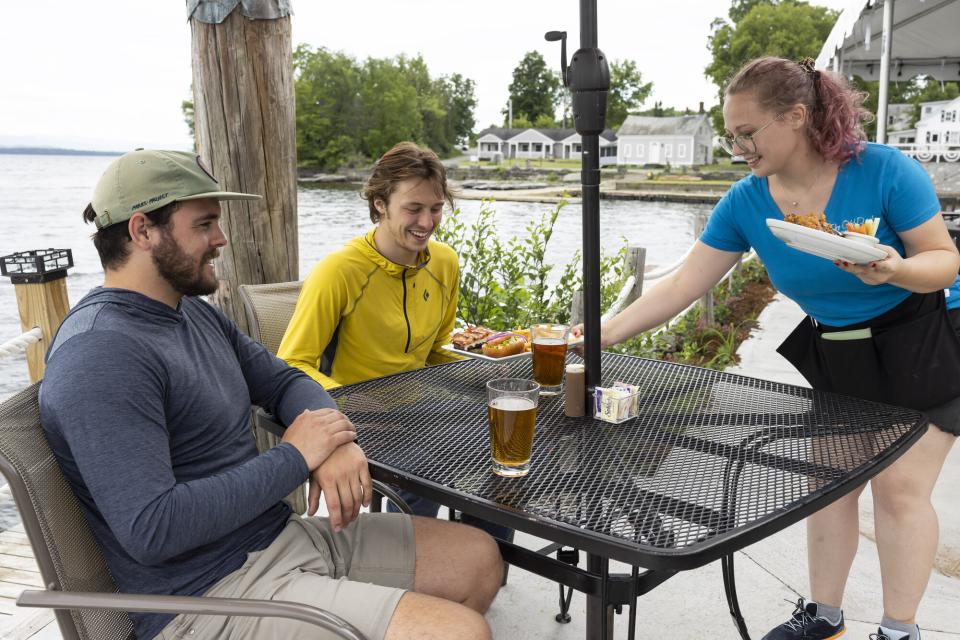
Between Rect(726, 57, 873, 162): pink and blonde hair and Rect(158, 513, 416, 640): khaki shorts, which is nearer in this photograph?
Rect(158, 513, 416, 640): khaki shorts

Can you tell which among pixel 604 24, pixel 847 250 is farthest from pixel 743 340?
pixel 604 24

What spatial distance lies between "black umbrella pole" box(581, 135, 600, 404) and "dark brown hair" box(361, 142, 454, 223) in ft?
2.86

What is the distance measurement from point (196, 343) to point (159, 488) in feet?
1.25

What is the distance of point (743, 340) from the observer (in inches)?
218

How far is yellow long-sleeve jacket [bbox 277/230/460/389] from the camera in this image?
2174 mm

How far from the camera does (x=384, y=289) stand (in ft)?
7.59

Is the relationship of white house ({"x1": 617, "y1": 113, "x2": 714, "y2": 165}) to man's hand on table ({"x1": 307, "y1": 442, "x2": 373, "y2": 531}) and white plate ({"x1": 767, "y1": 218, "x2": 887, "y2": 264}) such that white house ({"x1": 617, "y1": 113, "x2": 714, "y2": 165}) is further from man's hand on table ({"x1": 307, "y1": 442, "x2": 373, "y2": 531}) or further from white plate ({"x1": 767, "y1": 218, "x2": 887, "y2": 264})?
man's hand on table ({"x1": 307, "y1": 442, "x2": 373, "y2": 531})

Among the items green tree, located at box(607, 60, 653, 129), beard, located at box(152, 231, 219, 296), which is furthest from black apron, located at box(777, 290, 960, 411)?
green tree, located at box(607, 60, 653, 129)

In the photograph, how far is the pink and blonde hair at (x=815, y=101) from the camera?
1.84 meters

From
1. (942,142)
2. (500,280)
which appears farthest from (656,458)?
(942,142)

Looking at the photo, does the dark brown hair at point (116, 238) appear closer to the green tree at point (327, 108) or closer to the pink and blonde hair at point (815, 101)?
the pink and blonde hair at point (815, 101)

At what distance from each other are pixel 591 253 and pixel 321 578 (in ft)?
2.75

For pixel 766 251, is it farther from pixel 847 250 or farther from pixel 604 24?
pixel 604 24

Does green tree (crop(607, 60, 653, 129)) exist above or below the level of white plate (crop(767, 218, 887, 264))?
above
